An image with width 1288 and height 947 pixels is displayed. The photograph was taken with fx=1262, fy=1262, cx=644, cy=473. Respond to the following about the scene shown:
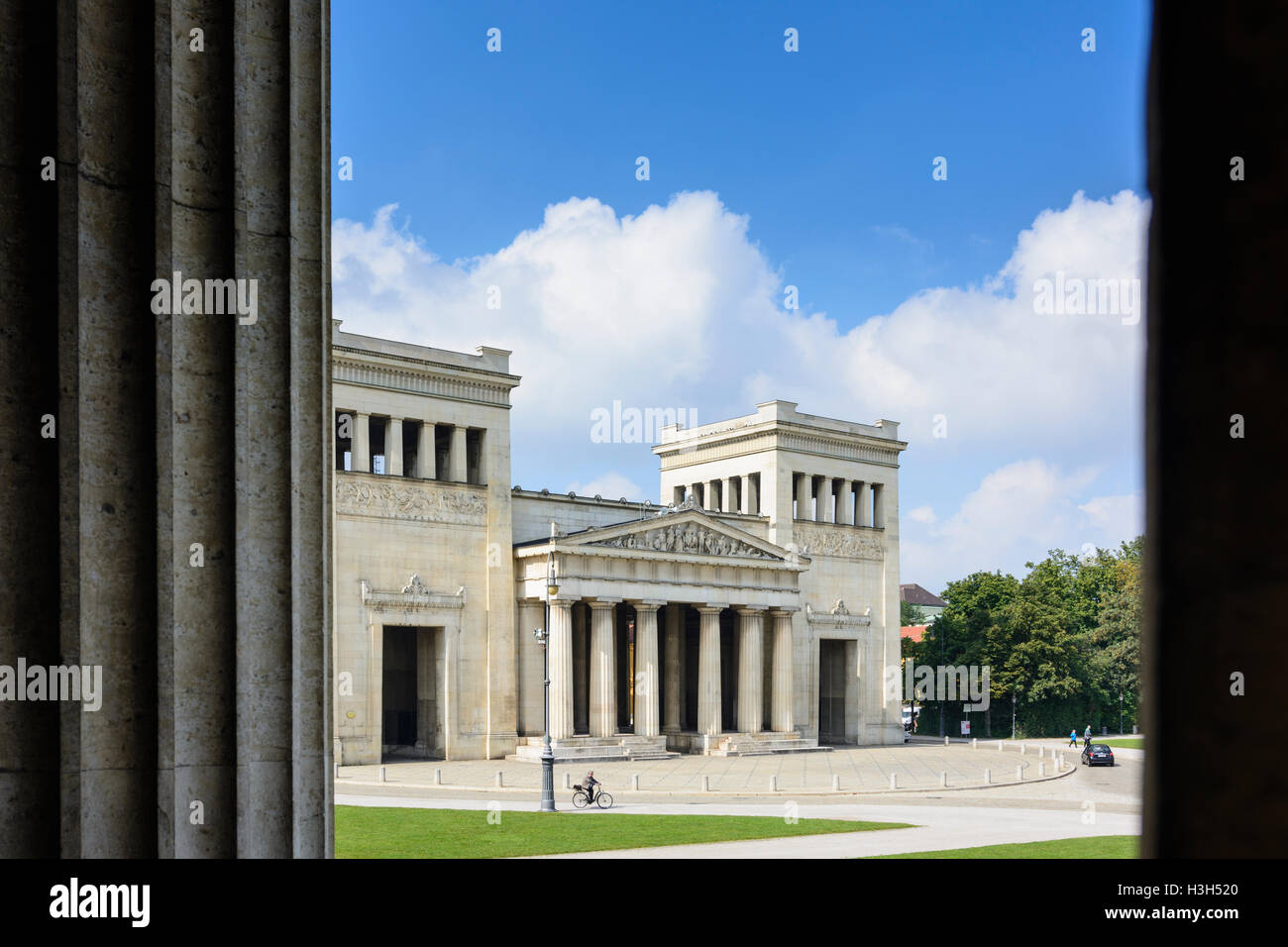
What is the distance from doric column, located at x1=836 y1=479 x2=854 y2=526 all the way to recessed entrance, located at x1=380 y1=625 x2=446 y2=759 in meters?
29.8

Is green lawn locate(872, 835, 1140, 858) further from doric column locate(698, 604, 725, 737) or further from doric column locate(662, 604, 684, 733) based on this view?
doric column locate(662, 604, 684, 733)

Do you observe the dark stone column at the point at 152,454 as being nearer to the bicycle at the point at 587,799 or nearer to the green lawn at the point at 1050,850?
the green lawn at the point at 1050,850

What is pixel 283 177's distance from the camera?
267 inches

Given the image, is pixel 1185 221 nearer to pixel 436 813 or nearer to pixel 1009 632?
pixel 436 813

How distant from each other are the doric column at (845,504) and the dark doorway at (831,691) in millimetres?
8327

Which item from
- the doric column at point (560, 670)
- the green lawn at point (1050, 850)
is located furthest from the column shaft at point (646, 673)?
the green lawn at point (1050, 850)

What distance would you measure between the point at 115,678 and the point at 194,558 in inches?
26.1

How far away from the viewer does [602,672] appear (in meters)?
65.0

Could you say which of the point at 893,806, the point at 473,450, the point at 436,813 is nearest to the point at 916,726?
the point at 473,450

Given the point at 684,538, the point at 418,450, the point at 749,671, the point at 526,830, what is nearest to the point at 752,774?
the point at 684,538

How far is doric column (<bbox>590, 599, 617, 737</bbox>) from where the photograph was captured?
64.2 m

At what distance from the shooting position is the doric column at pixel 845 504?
275 feet

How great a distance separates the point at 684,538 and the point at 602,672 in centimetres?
907

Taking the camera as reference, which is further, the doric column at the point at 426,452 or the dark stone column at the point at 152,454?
the doric column at the point at 426,452
